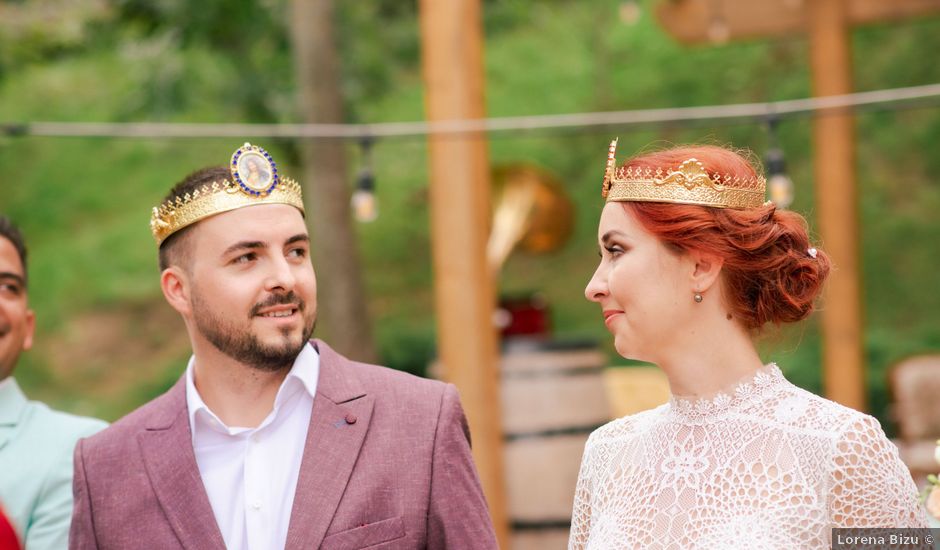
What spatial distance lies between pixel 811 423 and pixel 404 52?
31.0 ft

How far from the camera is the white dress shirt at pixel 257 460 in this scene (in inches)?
93.3

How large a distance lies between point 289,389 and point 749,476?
3.24ft

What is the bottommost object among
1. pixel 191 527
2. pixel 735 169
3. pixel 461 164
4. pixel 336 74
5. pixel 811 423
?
pixel 191 527

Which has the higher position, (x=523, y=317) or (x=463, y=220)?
(x=463, y=220)

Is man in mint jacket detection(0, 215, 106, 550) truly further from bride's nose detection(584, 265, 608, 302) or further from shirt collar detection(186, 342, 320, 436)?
bride's nose detection(584, 265, 608, 302)

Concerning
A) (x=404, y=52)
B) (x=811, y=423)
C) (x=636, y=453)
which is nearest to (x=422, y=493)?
(x=636, y=453)

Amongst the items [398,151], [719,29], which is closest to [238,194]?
[719,29]

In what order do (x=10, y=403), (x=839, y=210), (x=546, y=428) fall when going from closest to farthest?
(x=10, y=403) → (x=546, y=428) → (x=839, y=210)

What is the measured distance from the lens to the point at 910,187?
13.1m

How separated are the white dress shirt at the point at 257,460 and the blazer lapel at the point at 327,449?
1.3 inches

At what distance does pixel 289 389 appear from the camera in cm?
252

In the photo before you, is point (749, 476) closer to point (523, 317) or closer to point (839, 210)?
point (839, 210)

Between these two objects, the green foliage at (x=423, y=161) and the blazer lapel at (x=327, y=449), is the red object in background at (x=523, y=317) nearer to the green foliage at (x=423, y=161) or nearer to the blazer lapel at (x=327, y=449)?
the green foliage at (x=423, y=161)

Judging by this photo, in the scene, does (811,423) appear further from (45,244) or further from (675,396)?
(45,244)
